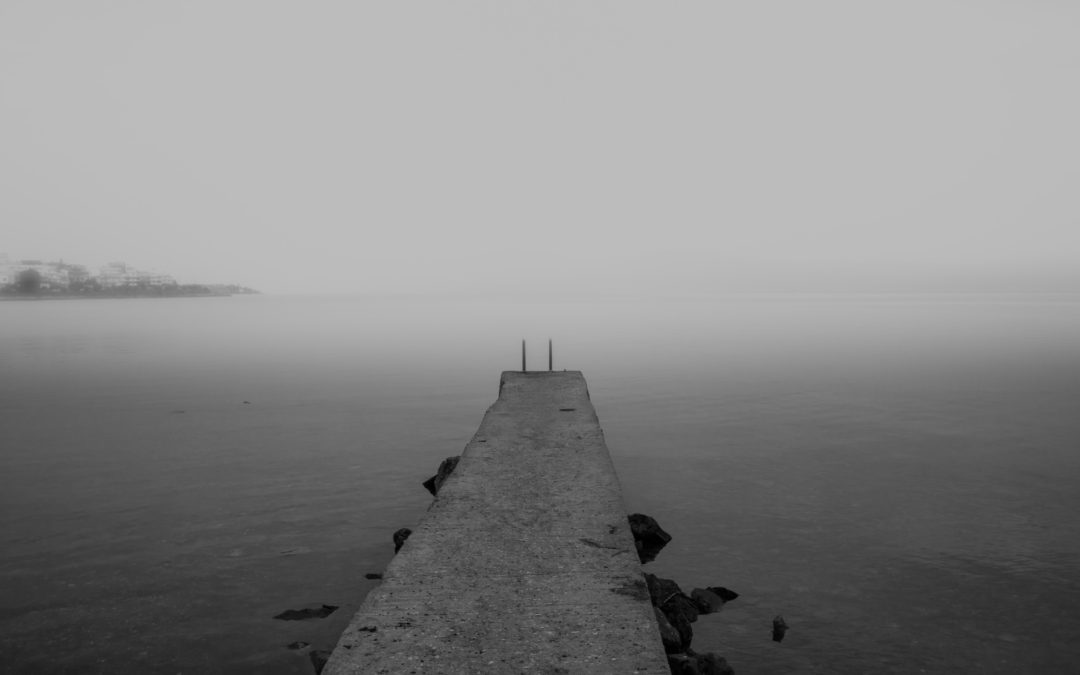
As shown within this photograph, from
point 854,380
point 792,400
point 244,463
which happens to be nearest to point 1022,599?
point 244,463

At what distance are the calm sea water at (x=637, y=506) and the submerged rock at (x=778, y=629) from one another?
0.48 feet

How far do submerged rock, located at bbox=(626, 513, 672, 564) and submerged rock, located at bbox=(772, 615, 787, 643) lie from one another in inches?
116

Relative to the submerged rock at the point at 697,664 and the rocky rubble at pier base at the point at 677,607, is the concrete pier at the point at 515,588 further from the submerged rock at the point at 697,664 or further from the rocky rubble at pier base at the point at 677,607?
the submerged rock at the point at 697,664

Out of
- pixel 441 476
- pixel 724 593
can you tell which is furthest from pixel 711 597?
pixel 441 476

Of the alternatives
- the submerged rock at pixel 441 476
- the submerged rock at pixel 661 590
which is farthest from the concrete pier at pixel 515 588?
the submerged rock at pixel 441 476

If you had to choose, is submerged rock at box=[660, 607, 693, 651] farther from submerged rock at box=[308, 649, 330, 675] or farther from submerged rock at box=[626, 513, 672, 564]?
submerged rock at box=[308, 649, 330, 675]

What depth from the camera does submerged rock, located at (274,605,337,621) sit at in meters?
9.55

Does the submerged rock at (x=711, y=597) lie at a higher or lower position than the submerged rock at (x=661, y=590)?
lower

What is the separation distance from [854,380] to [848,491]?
65.4ft

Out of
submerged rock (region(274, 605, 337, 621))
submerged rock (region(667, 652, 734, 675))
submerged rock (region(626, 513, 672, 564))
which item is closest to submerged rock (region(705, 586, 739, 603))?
submerged rock (region(626, 513, 672, 564))

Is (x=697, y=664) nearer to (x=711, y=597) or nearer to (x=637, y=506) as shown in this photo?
(x=711, y=597)

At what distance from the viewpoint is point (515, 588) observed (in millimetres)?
7488

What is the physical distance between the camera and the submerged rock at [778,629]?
911cm

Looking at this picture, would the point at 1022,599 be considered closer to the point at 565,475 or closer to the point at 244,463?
the point at 565,475
